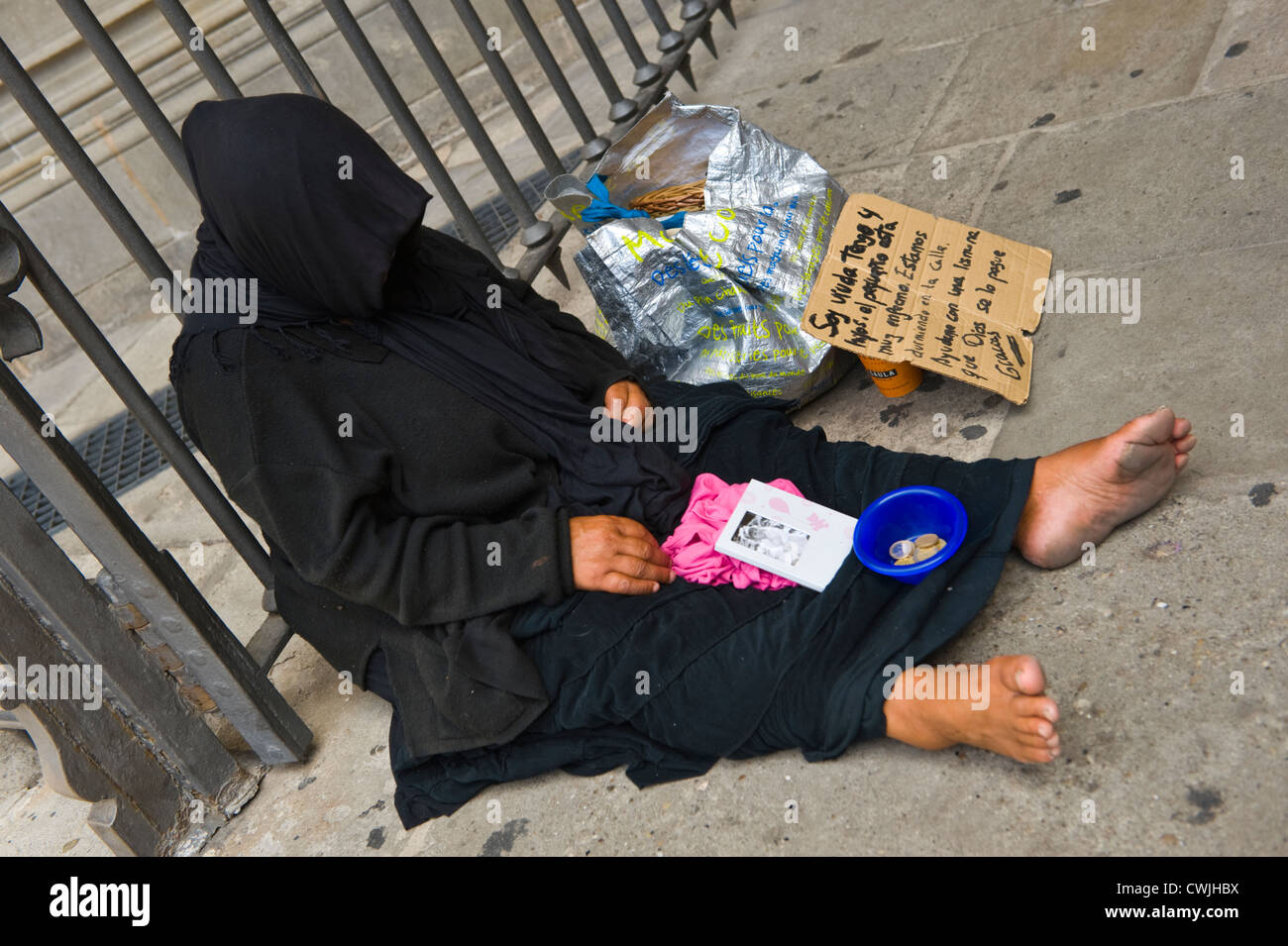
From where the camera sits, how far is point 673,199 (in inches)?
105

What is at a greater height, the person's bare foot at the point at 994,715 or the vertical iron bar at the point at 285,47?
the vertical iron bar at the point at 285,47

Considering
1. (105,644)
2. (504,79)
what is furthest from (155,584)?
(504,79)

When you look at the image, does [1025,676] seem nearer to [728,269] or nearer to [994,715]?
[994,715]

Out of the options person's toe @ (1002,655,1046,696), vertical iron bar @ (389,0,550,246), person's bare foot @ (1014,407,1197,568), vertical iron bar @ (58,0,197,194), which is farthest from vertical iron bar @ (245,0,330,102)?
person's toe @ (1002,655,1046,696)

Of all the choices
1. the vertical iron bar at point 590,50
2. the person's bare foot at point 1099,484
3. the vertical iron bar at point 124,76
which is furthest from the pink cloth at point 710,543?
the vertical iron bar at point 590,50

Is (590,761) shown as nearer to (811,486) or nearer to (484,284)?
(811,486)

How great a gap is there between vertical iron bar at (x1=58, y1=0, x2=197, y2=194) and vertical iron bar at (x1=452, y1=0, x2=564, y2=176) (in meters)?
0.97

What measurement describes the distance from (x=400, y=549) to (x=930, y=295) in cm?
122

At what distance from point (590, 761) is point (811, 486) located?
64 cm

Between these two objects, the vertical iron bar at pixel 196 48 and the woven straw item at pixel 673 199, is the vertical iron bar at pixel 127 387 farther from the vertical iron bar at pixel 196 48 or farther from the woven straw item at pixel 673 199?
the woven straw item at pixel 673 199

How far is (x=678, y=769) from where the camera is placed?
1.87 metres

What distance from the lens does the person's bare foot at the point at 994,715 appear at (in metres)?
1.51

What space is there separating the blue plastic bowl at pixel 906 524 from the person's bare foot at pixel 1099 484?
0.13m
